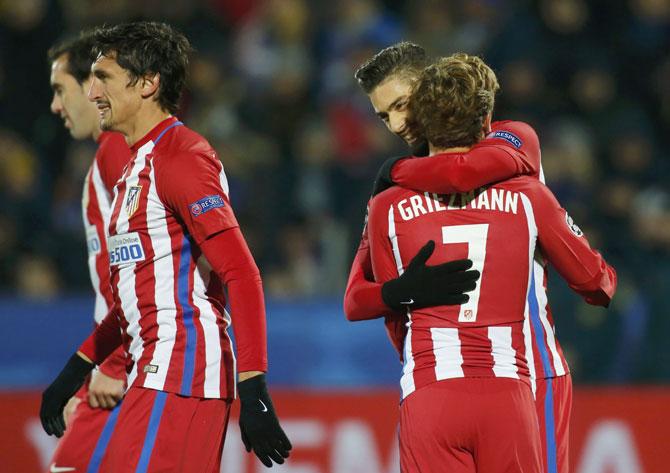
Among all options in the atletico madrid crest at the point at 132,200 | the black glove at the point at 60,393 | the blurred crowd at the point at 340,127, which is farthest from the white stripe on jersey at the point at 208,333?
the blurred crowd at the point at 340,127

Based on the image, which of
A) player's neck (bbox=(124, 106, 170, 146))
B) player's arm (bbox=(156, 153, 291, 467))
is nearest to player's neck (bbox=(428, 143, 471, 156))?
player's arm (bbox=(156, 153, 291, 467))

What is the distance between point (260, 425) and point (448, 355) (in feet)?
1.92

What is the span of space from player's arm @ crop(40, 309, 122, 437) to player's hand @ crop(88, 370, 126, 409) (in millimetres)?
131

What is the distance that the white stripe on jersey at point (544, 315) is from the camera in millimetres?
3447

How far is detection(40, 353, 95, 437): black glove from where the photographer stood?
373cm

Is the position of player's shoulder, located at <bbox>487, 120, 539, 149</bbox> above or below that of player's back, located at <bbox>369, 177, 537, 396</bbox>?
above

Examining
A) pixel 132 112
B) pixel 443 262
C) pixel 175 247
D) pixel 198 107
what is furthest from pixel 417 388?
pixel 198 107

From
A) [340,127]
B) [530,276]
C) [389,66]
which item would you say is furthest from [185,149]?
A: [340,127]

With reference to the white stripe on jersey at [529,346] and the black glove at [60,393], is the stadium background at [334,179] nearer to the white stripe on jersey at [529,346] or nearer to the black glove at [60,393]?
the black glove at [60,393]

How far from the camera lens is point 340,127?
8.66 m

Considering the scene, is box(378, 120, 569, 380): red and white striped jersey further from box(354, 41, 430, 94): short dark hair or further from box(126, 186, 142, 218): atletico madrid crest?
box(126, 186, 142, 218): atletico madrid crest

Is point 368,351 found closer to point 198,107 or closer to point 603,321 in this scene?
point 603,321

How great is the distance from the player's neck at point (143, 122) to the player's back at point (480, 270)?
85cm

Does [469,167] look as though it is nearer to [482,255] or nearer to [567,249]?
[482,255]
